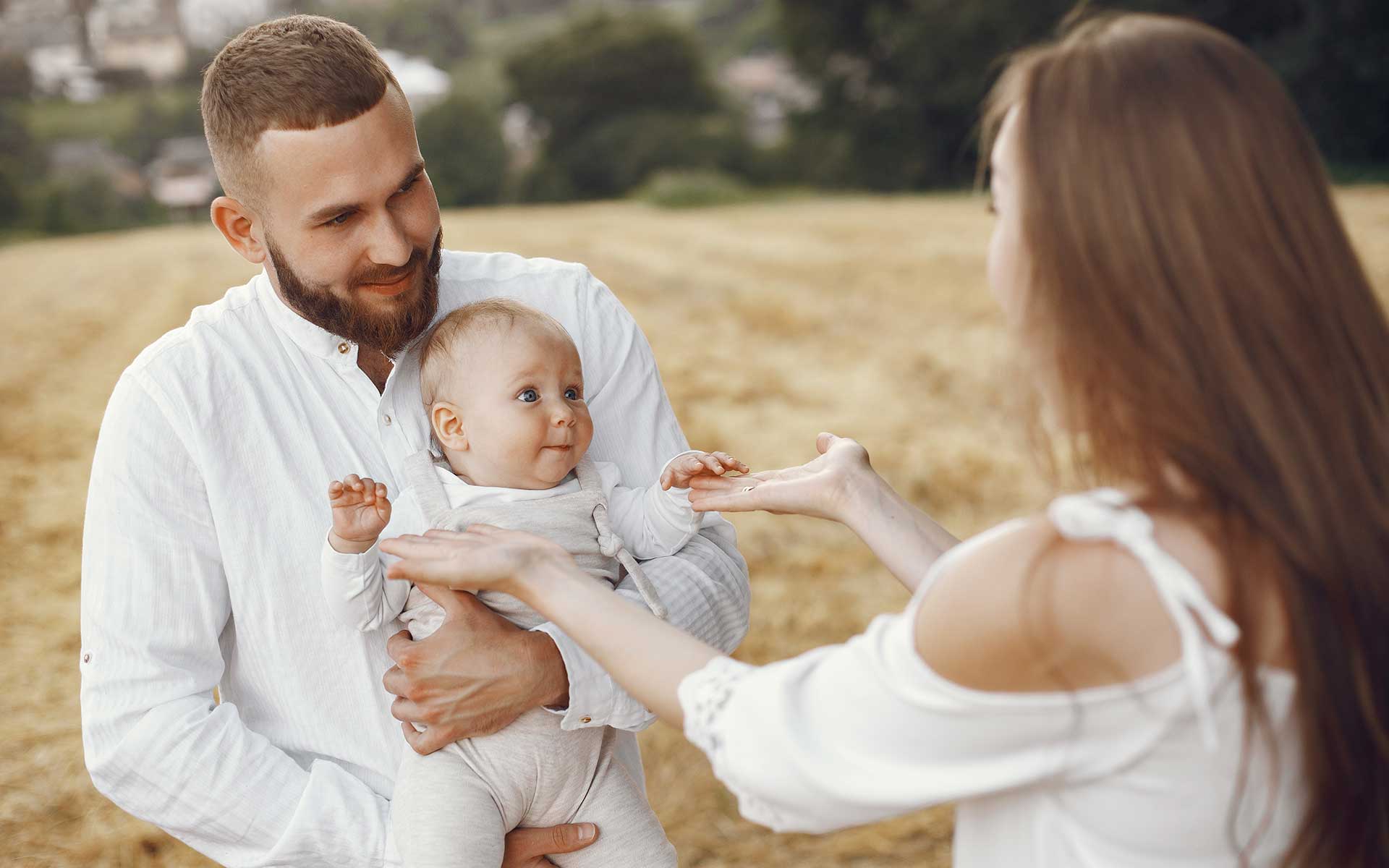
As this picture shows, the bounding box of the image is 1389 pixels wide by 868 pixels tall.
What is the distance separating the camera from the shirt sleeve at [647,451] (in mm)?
2146

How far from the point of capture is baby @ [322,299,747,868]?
196 cm

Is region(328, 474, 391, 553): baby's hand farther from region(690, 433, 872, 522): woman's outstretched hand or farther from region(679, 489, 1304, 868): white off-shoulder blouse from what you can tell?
region(679, 489, 1304, 868): white off-shoulder blouse

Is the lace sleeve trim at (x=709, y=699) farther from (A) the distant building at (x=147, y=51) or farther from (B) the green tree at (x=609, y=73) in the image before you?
(B) the green tree at (x=609, y=73)

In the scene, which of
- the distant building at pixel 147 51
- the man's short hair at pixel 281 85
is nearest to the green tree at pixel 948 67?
the distant building at pixel 147 51

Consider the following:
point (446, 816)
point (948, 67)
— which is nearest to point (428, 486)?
point (446, 816)

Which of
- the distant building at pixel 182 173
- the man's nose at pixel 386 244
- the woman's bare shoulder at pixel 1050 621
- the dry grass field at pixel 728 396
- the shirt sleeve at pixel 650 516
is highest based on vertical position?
the woman's bare shoulder at pixel 1050 621

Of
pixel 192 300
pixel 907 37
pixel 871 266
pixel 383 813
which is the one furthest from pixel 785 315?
pixel 907 37

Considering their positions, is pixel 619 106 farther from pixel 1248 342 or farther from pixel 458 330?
pixel 1248 342

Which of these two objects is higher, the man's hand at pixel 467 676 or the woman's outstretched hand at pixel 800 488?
the woman's outstretched hand at pixel 800 488

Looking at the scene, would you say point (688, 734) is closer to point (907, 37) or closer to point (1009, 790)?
point (1009, 790)

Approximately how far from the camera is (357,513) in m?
1.96

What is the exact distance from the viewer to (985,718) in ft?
4.14

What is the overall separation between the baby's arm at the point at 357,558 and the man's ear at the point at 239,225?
60cm

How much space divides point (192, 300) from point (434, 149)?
11.7m
